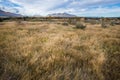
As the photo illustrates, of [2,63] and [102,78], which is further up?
[2,63]

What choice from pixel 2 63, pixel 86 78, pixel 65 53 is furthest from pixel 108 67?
pixel 2 63

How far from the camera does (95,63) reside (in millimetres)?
3572

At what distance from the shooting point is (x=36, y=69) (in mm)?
2912

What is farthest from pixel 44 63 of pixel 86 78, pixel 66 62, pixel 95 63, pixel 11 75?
pixel 95 63

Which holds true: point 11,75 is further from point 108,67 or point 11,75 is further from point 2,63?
point 108,67

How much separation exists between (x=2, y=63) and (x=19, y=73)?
0.68m

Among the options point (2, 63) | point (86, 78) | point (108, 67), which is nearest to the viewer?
point (86, 78)

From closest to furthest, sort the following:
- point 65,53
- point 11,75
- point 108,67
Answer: point 11,75
point 108,67
point 65,53

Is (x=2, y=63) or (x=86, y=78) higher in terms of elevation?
(x=2, y=63)

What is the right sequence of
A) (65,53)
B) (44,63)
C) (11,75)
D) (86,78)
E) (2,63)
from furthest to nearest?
(65,53) < (44,63) < (2,63) < (86,78) < (11,75)

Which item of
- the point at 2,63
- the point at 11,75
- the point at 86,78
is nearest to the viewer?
the point at 11,75

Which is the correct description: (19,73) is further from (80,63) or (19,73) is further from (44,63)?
(80,63)

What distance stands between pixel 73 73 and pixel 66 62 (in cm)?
60

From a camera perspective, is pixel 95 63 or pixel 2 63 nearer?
pixel 2 63
